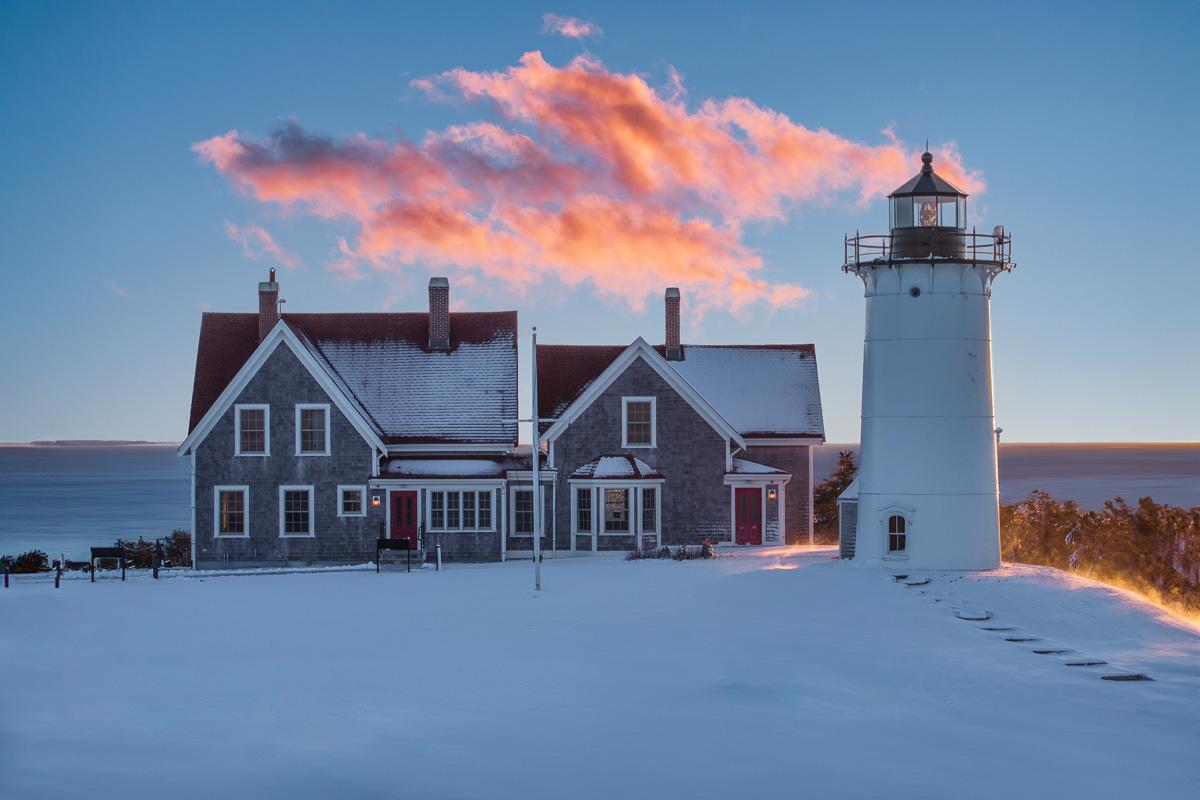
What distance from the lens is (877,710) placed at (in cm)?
1421

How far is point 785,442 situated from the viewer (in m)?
33.2

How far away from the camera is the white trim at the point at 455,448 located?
30.3 m

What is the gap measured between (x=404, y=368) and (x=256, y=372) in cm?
446

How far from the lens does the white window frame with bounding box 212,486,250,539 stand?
29250 mm

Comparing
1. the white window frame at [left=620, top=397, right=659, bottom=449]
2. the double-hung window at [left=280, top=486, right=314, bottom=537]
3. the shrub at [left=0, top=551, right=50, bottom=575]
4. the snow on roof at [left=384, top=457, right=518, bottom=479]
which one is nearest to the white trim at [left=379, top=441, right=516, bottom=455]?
the snow on roof at [left=384, top=457, right=518, bottom=479]

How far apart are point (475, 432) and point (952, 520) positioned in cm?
1281

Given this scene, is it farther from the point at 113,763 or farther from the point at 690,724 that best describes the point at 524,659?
the point at 113,763

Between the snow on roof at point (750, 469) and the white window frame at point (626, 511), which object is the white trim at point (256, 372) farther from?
the snow on roof at point (750, 469)

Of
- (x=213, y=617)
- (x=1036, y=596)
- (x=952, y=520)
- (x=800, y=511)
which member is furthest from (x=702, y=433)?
(x=213, y=617)

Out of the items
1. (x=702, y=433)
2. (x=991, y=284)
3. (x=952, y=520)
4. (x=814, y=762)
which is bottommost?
(x=814, y=762)

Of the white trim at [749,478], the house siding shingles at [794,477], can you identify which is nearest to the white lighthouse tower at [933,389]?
the white trim at [749,478]

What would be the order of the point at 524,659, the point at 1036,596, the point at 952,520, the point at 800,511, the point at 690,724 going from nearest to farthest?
the point at 690,724 < the point at 524,659 < the point at 1036,596 < the point at 952,520 < the point at 800,511

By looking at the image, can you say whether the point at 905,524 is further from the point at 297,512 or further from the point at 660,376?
the point at 297,512

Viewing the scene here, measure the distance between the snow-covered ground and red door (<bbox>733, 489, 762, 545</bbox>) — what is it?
26.6ft
